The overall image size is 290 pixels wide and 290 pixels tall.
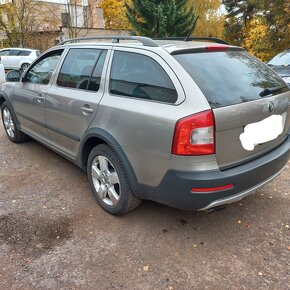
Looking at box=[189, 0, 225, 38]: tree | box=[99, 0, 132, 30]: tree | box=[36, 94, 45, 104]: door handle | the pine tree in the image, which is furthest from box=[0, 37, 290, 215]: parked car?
box=[99, 0, 132, 30]: tree

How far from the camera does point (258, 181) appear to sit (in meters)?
2.69

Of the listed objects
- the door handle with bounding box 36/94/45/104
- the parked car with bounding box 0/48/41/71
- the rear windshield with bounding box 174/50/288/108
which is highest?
the rear windshield with bounding box 174/50/288/108

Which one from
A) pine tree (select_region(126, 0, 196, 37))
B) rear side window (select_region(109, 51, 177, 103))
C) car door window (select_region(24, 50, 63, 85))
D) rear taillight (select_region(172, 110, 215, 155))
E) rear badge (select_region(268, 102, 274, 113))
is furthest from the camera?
pine tree (select_region(126, 0, 196, 37))

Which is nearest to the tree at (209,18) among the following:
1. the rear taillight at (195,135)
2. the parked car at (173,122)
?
the parked car at (173,122)

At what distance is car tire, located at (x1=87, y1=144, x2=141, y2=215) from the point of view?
9.57ft

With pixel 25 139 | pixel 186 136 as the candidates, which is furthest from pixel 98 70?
pixel 25 139

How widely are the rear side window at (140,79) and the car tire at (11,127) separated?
2690 mm

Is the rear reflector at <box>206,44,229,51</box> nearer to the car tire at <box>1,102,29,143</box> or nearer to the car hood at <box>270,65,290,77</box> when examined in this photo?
the car tire at <box>1,102,29,143</box>

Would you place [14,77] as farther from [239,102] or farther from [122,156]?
[239,102]

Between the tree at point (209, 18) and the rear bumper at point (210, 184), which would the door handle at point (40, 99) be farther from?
the tree at point (209, 18)

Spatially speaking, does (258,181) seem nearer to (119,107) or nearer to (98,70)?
Result: (119,107)

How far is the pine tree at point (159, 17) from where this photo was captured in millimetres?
16156

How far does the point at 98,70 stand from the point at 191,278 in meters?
2.08

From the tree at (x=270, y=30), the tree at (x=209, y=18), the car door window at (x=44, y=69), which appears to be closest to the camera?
the car door window at (x=44, y=69)
